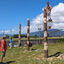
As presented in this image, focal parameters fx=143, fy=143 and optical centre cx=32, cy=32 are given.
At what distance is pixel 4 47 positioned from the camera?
935 centimetres

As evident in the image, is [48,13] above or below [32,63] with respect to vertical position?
above

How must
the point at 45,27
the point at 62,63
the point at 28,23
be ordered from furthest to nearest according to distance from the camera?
1. the point at 28,23
2. the point at 45,27
3. the point at 62,63

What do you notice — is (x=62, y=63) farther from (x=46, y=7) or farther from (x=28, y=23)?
(x=28, y=23)

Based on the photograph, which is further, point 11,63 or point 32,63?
point 11,63

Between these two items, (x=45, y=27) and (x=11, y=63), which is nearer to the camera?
(x=11, y=63)

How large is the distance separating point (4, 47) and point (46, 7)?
4449 millimetres

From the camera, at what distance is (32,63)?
8305 millimetres

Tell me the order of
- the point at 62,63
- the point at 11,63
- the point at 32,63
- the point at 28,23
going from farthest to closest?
the point at 28,23 → the point at 11,63 → the point at 32,63 → the point at 62,63

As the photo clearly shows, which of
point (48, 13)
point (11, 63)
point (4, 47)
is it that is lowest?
point (11, 63)

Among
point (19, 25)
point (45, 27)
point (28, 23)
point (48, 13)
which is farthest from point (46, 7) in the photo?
point (19, 25)

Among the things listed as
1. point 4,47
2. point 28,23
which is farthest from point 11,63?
point 28,23

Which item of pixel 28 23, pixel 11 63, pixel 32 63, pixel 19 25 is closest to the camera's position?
pixel 32 63

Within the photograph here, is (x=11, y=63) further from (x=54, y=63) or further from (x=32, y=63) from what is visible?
(x=54, y=63)

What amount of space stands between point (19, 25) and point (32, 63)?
12.6 m
